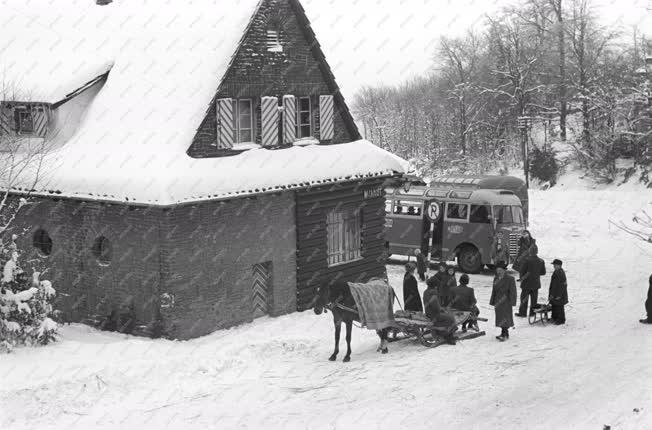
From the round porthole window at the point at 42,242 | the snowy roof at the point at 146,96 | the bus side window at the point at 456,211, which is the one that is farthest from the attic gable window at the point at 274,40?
the bus side window at the point at 456,211

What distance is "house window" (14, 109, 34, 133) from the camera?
20397 mm

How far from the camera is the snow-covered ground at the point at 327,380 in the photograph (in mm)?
12141

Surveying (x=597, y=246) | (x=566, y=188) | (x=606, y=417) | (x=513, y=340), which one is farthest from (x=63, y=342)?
(x=566, y=188)

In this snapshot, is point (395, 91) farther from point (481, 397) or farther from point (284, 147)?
point (481, 397)

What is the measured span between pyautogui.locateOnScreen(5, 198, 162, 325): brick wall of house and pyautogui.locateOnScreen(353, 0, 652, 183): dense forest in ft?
87.3

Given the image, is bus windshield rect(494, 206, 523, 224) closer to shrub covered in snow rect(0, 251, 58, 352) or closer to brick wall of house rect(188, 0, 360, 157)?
brick wall of house rect(188, 0, 360, 157)

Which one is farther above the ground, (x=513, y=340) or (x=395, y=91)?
(x=395, y=91)

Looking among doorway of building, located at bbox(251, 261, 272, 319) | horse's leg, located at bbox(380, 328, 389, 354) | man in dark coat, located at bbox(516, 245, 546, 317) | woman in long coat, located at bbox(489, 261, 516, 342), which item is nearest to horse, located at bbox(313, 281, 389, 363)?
horse's leg, located at bbox(380, 328, 389, 354)

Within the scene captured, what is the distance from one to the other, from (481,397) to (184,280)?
732 centimetres

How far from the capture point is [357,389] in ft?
44.7

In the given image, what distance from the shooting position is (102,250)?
18312 millimetres

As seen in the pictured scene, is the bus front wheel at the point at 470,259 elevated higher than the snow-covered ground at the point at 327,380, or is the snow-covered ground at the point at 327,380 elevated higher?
the bus front wheel at the point at 470,259

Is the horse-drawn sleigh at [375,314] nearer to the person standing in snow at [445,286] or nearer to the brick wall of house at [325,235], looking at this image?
the person standing in snow at [445,286]

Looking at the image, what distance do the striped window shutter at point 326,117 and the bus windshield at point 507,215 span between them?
7197mm
